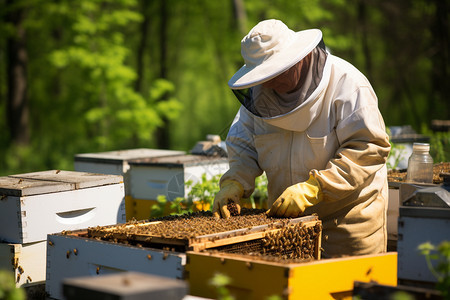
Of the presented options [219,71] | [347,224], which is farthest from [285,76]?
[219,71]

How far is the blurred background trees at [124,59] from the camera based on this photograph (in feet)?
40.0

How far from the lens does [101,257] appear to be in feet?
9.34

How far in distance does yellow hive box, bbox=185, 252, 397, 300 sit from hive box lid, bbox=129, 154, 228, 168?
9.14 ft

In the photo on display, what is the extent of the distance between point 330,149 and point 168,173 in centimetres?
220

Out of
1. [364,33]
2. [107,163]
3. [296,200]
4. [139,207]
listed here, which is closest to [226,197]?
[296,200]

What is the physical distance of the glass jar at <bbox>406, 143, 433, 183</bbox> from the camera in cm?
365

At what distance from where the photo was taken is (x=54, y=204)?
3.71 m

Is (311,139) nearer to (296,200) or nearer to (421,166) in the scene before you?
(296,200)

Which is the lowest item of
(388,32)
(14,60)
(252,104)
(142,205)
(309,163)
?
(142,205)

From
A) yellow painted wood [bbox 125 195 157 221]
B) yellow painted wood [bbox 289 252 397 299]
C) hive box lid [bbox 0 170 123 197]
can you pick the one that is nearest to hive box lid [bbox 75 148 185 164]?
yellow painted wood [bbox 125 195 157 221]

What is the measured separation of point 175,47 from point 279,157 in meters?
19.3

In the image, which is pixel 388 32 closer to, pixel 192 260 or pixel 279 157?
pixel 279 157

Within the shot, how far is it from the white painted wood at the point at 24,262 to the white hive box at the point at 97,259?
0.45 meters

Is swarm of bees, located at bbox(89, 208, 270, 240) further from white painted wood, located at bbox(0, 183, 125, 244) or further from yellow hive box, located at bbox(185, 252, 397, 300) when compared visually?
white painted wood, located at bbox(0, 183, 125, 244)
